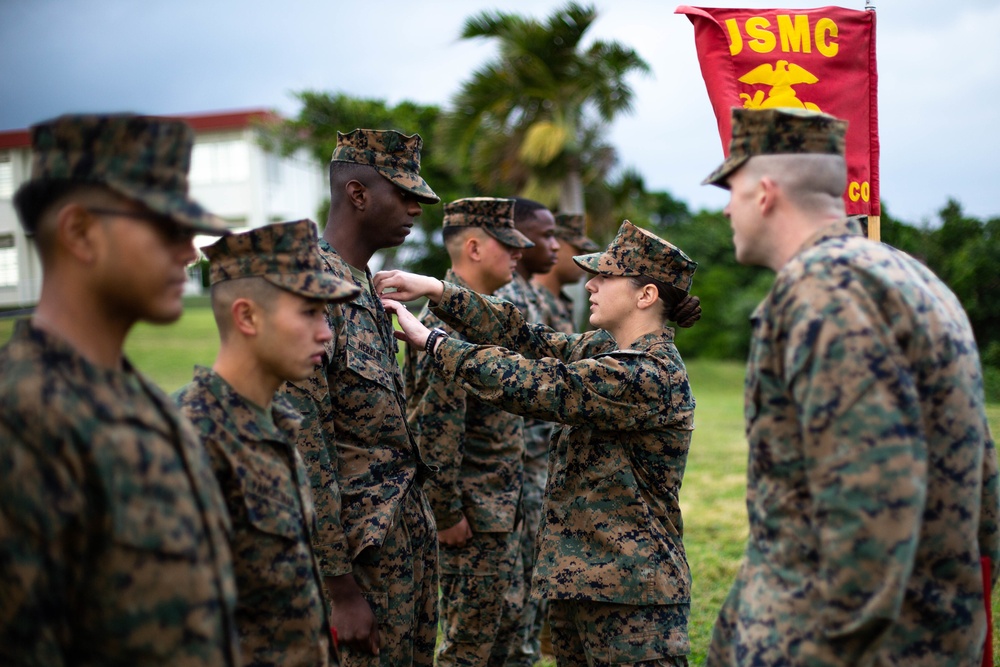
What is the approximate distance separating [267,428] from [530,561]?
11.7ft

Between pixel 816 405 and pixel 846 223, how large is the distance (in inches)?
24.0

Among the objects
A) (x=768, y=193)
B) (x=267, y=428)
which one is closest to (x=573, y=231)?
(x=768, y=193)

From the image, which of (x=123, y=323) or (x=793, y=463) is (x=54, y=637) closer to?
(x=123, y=323)

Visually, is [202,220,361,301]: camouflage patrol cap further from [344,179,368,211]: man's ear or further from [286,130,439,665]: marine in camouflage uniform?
[344,179,368,211]: man's ear

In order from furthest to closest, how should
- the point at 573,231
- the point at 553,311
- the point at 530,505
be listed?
the point at 573,231, the point at 553,311, the point at 530,505

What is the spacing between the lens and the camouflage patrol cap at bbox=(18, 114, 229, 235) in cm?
192

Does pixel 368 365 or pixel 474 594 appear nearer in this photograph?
pixel 368 365

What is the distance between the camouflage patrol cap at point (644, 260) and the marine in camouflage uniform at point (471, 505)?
1.20m

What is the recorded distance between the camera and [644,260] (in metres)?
4.00

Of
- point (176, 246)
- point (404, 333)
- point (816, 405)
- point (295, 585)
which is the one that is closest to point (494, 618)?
point (404, 333)

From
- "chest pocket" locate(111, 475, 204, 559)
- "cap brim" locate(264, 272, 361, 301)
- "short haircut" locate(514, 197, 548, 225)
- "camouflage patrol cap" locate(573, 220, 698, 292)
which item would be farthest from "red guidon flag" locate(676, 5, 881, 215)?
"chest pocket" locate(111, 475, 204, 559)

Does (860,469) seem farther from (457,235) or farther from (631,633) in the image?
(457,235)

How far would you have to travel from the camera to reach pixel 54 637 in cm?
176

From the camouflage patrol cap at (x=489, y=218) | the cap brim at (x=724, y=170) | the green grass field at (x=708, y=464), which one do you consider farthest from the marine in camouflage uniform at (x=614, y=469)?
the camouflage patrol cap at (x=489, y=218)
